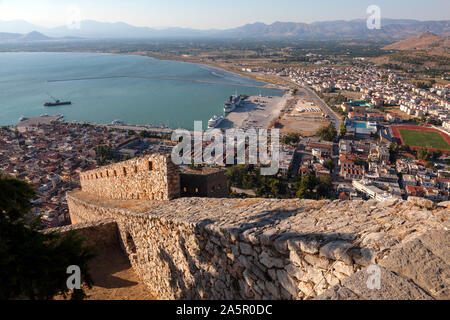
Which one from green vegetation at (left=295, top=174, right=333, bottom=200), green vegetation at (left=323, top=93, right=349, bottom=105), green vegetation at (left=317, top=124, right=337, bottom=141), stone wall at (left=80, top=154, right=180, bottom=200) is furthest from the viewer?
green vegetation at (left=323, top=93, right=349, bottom=105)

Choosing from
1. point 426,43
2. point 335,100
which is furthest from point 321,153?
point 426,43

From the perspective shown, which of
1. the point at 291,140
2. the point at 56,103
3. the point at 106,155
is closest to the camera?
the point at 106,155

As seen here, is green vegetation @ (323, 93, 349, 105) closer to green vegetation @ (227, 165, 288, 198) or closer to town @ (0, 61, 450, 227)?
town @ (0, 61, 450, 227)

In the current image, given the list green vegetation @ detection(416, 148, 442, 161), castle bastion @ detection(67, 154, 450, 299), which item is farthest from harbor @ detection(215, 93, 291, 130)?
castle bastion @ detection(67, 154, 450, 299)

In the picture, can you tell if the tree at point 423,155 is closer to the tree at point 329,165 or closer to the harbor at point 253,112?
the tree at point 329,165

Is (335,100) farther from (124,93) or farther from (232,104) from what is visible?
(124,93)

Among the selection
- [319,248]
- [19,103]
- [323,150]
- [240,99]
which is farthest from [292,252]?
[19,103]
